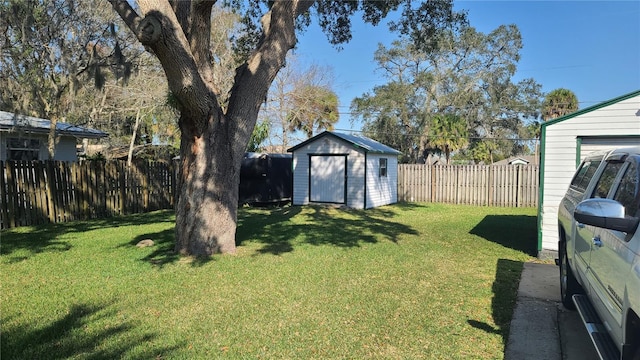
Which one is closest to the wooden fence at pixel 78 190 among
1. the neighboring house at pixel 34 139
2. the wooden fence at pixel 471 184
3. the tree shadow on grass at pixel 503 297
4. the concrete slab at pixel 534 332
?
the neighboring house at pixel 34 139

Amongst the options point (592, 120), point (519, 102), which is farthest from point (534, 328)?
point (519, 102)

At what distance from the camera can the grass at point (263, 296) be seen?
376 cm

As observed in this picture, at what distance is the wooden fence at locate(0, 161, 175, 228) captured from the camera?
10.3 metres

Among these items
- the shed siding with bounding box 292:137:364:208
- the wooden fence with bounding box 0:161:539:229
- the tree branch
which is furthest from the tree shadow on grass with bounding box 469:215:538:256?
the tree branch

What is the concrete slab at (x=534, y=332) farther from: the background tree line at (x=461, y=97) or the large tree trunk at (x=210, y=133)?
the background tree line at (x=461, y=97)

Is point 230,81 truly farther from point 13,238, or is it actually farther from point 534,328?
point 534,328

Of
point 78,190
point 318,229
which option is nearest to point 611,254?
point 318,229

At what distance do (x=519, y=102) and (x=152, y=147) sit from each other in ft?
103

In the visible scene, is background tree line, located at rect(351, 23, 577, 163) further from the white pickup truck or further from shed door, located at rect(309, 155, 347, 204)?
the white pickup truck

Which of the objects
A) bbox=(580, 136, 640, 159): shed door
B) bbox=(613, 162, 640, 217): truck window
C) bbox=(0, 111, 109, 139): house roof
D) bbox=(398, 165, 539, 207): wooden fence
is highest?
bbox=(0, 111, 109, 139): house roof

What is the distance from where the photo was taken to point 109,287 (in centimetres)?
541

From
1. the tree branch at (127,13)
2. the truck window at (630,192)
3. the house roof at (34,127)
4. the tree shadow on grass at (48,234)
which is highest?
the tree branch at (127,13)

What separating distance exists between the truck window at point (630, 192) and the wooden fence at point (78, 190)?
39.8 ft

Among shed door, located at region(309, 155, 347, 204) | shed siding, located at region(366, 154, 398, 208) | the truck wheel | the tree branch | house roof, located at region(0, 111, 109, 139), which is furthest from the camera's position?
shed door, located at region(309, 155, 347, 204)
